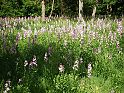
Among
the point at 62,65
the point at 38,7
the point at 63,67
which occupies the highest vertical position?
the point at 63,67

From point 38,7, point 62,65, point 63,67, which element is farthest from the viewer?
point 38,7

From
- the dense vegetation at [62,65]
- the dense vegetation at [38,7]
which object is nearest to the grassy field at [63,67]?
the dense vegetation at [62,65]

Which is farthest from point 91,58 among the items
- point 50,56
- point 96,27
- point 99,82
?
point 96,27

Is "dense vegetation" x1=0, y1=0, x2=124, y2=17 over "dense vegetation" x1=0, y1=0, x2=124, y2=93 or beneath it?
beneath

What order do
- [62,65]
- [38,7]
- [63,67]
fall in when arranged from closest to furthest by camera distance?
[63,67] → [62,65] → [38,7]

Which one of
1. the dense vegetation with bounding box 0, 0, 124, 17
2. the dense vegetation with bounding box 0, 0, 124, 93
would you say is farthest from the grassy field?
the dense vegetation with bounding box 0, 0, 124, 17

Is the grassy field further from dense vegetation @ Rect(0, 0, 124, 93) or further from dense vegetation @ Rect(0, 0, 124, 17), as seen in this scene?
dense vegetation @ Rect(0, 0, 124, 17)

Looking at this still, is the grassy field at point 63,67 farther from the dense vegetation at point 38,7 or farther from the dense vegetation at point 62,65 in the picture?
the dense vegetation at point 38,7

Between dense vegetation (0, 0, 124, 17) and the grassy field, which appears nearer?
the grassy field

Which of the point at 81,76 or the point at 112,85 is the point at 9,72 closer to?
the point at 81,76

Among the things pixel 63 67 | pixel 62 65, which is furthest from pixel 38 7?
pixel 63 67

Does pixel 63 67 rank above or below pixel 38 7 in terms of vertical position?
above

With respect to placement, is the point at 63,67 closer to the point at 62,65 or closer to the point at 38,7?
the point at 62,65

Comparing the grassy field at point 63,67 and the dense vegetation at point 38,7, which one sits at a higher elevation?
the grassy field at point 63,67
